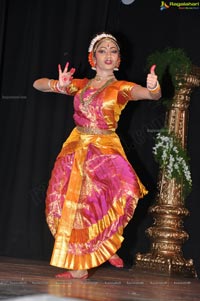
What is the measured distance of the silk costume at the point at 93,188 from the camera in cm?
375

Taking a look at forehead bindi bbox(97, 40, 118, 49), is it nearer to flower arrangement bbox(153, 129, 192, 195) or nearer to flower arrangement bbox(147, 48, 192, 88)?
flower arrangement bbox(147, 48, 192, 88)

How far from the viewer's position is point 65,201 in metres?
3.81

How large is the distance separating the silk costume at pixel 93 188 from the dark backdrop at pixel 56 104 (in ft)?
4.08

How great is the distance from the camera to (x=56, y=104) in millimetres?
5375

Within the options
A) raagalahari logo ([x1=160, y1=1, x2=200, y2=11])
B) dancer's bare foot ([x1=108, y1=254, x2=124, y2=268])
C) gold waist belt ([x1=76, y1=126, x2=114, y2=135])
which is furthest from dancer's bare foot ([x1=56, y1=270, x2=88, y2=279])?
raagalahari logo ([x1=160, y1=1, x2=200, y2=11])

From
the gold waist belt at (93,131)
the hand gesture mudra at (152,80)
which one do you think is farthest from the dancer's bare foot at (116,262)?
the hand gesture mudra at (152,80)

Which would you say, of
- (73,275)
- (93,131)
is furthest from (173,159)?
(73,275)

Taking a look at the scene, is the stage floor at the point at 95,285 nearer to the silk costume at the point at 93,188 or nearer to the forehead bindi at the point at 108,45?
the silk costume at the point at 93,188

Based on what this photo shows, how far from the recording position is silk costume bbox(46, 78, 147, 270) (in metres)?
3.75

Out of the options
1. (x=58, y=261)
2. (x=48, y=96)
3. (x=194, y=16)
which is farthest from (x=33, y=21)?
(x=58, y=261)

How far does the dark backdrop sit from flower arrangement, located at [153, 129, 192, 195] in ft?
0.77

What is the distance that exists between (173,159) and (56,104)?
123cm

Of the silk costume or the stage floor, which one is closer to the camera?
the stage floor

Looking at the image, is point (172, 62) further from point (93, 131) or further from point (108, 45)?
point (93, 131)
